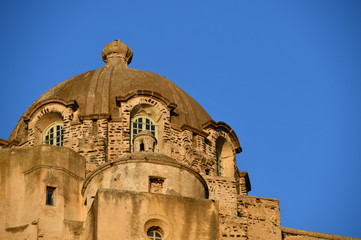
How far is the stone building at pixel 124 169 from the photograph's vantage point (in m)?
42.2

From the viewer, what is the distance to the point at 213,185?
48.7 m

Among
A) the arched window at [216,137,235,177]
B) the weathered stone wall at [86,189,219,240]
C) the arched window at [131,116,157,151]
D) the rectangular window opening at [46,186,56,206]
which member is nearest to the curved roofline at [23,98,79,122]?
the arched window at [131,116,157,151]

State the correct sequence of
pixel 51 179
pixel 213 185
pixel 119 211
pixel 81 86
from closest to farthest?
1. pixel 119 211
2. pixel 51 179
3. pixel 213 185
4. pixel 81 86

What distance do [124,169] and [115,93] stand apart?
823 cm

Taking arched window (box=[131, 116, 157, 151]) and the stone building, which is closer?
the stone building

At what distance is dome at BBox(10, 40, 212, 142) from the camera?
51.2 m

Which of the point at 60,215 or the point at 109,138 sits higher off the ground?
the point at 109,138

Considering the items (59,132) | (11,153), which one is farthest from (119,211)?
(59,132)

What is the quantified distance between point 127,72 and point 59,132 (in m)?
4.34

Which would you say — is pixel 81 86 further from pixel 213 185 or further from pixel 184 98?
pixel 213 185

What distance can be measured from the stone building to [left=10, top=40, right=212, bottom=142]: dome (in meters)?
0.05

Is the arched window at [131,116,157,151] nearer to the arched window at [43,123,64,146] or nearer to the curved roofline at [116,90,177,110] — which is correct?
the curved roofline at [116,90,177,110]

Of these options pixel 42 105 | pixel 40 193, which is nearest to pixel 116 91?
pixel 42 105

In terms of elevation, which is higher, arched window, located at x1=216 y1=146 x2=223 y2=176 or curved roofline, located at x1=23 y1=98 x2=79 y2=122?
curved roofline, located at x1=23 y1=98 x2=79 y2=122
